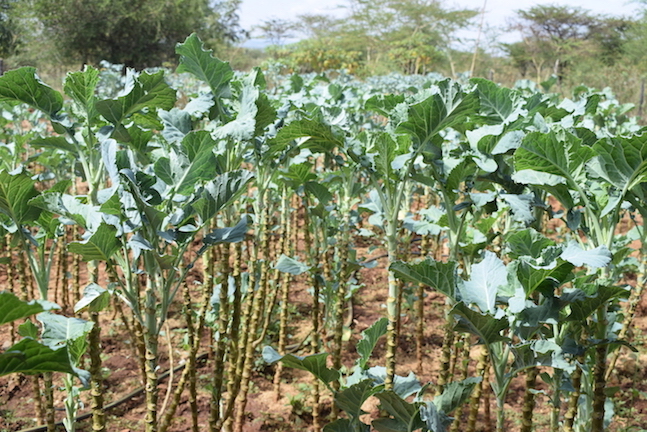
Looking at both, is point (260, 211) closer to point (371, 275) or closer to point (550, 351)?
point (550, 351)

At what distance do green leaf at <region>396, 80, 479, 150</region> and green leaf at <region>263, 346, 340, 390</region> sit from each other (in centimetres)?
77

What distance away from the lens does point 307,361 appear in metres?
1.62

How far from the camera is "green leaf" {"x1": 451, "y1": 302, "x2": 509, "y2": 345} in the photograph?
1407 mm

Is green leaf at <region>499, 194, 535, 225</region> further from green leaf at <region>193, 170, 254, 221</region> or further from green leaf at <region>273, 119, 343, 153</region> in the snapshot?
green leaf at <region>193, 170, 254, 221</region>

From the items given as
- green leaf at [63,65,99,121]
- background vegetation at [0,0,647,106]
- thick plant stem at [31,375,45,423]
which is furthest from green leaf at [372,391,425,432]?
background vegetation at [0,0,647,106]

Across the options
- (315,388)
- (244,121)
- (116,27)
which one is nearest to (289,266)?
(315,388)

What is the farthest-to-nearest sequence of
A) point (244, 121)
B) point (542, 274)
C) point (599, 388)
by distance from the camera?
point (244, 121) < point (599, 388) < point (542, 274)

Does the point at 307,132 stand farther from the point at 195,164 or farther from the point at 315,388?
the point at 315,388

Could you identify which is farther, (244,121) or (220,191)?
(244,121)

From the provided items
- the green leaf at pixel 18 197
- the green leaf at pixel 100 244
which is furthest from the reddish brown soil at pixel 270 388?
the green leaf at pixel 100 244

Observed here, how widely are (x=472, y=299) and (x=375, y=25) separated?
35.8 m

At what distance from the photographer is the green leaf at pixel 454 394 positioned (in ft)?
5.33

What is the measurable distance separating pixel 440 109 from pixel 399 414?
37.4 inches

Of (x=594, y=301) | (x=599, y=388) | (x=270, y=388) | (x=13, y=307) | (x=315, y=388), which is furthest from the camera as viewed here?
(x=270, y=388)
